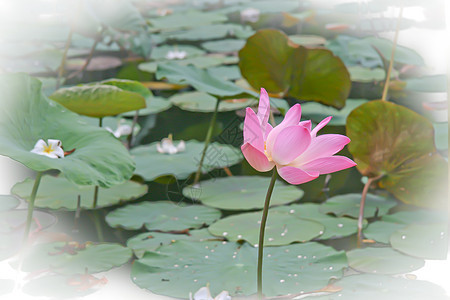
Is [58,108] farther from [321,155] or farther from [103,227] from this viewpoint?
[321,155]

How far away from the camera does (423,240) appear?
1447mm

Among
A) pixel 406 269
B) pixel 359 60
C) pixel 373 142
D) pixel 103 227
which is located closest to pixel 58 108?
pixel 103 227

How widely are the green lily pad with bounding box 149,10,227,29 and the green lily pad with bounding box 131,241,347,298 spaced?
2.93 m

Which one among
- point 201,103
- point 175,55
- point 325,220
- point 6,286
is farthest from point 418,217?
point 175,55

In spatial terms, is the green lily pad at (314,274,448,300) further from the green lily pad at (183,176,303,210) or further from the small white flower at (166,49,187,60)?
the small white flower at (166,49,187,60)

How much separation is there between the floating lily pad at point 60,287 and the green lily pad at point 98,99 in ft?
1.73

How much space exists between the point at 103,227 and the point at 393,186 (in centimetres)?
80

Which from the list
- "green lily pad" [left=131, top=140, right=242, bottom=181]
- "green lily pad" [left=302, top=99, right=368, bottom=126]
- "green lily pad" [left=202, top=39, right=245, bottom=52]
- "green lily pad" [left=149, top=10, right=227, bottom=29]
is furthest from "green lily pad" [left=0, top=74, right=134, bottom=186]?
"green lily pad" [left=149, top=10, right=227, bottom=29]

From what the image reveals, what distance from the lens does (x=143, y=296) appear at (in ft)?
4.06

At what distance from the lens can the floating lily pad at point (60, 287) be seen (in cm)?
124

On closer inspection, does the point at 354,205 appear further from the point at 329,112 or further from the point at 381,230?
the point at 329,112

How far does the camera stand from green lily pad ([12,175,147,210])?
1.65 metres

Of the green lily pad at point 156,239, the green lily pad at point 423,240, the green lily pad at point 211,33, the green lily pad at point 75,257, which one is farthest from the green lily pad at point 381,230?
the green lily pad at point 211,33

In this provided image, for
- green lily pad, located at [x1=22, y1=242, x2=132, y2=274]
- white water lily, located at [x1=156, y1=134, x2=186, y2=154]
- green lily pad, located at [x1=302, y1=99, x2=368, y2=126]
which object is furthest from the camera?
green lily pad, located at [x1=302, y1=99, x2=368, y2=126]
